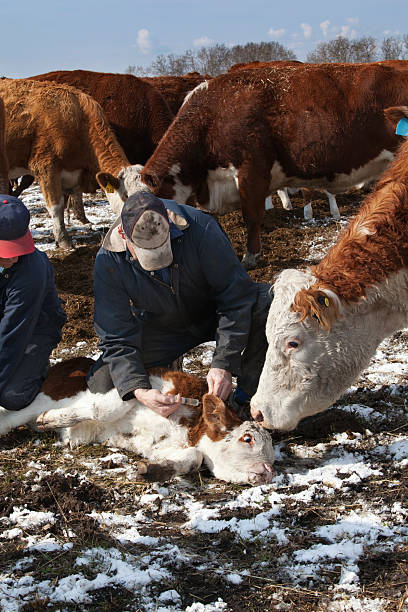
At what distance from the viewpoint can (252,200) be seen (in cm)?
849

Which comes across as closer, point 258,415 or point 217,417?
point 258,415

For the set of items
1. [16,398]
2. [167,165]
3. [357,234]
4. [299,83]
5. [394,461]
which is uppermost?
[299,83]

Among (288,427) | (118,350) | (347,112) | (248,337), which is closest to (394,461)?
(288,427)

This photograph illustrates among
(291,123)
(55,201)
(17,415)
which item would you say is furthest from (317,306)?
(55,201)

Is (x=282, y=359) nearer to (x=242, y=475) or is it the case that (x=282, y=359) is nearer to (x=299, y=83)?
(x=242, y=475)

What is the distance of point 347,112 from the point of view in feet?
27.0

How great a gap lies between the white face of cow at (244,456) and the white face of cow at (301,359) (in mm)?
132

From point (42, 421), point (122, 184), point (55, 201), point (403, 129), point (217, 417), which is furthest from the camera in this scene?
point (55, 201)

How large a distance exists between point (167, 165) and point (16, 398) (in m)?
Answer: 5.47

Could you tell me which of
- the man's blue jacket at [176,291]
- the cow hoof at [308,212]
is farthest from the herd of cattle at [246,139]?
Result: the man's blue jacket at [176,291]

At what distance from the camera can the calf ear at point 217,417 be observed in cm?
391

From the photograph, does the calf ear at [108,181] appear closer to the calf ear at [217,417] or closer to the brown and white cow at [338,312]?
the calf ear at [217,417]

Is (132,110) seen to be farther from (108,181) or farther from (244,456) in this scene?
(244,456)

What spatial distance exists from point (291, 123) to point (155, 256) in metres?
5.24
